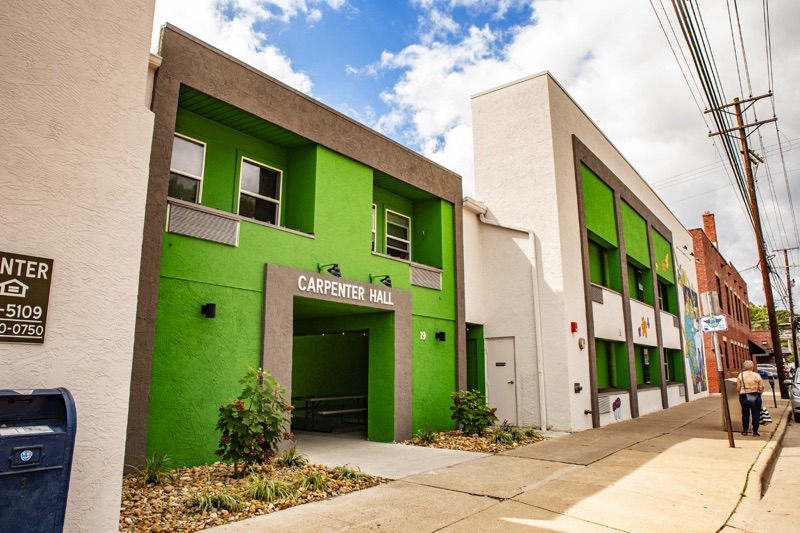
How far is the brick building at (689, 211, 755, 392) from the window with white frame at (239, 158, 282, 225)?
2312cm

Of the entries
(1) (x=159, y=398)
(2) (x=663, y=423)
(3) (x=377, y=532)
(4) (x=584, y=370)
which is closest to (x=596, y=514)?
(3) (x=377, y=532)

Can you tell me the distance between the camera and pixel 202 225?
815 centimetres

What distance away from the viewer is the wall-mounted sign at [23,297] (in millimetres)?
4125

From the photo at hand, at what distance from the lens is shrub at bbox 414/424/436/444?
11.0 metres

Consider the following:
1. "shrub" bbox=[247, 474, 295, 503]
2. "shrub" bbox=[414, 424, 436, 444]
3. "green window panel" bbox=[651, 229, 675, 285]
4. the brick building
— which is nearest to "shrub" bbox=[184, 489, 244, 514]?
"shrub" bbox=[247, 474, 295, 503]

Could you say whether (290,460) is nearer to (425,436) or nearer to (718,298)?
(425,436)

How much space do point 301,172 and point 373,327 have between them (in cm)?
380

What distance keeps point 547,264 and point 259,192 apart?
307 inches

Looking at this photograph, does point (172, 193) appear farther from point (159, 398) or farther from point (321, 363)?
point (321, 363)

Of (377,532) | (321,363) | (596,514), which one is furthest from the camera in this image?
(321,363)

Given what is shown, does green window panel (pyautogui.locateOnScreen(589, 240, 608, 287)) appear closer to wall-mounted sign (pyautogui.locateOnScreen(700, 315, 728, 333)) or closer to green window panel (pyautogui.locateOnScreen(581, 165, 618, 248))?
green window panel (pyautogui.locateOnScreen(581, 165, 618, 248))

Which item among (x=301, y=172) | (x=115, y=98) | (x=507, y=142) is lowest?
(x=115, y=98)

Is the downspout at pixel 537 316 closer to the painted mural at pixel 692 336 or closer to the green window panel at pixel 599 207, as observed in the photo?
the green window panel at pixel 599 207

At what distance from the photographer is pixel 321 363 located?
16.5 meters
